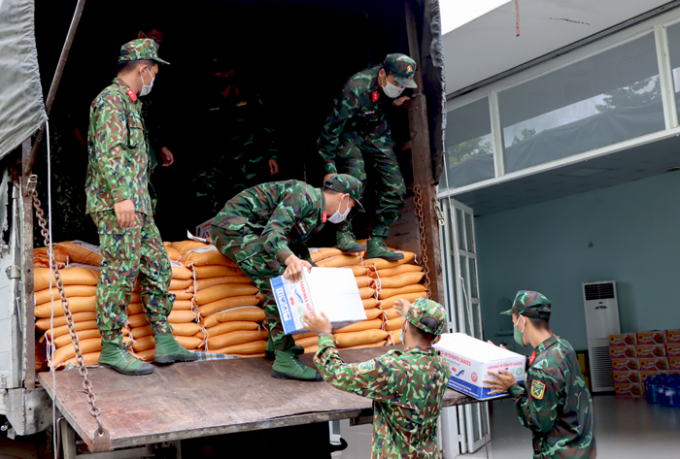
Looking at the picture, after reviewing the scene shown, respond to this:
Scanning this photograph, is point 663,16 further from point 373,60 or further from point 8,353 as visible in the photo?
point 8,353

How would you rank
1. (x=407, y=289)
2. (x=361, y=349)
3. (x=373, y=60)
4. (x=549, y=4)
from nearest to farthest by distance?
Answer: (x=361, y=349)
(x=407, y=289)
(x=373, y=60)
(x=549, y=4)

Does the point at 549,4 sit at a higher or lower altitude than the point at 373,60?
higher

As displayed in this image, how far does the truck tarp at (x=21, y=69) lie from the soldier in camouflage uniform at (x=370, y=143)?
195cm

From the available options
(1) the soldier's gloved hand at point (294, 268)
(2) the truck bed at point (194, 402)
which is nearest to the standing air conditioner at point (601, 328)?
(2) the truck bed at point (194, 402)

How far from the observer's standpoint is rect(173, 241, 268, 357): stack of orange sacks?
11.4 ft

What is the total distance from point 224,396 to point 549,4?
14.5 feet

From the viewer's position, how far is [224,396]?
8.89 ft

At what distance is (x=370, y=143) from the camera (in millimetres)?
4207

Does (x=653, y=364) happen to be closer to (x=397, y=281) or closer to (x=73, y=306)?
(x=397, y=281)

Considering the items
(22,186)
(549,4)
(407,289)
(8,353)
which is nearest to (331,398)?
(407,289)

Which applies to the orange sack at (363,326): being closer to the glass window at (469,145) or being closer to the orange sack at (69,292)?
the orange sack at (69,292)

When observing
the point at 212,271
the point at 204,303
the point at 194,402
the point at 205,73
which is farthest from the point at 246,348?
the point at 205,73

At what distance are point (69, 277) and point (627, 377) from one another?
29.2ft

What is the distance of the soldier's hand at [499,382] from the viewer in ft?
9.87
